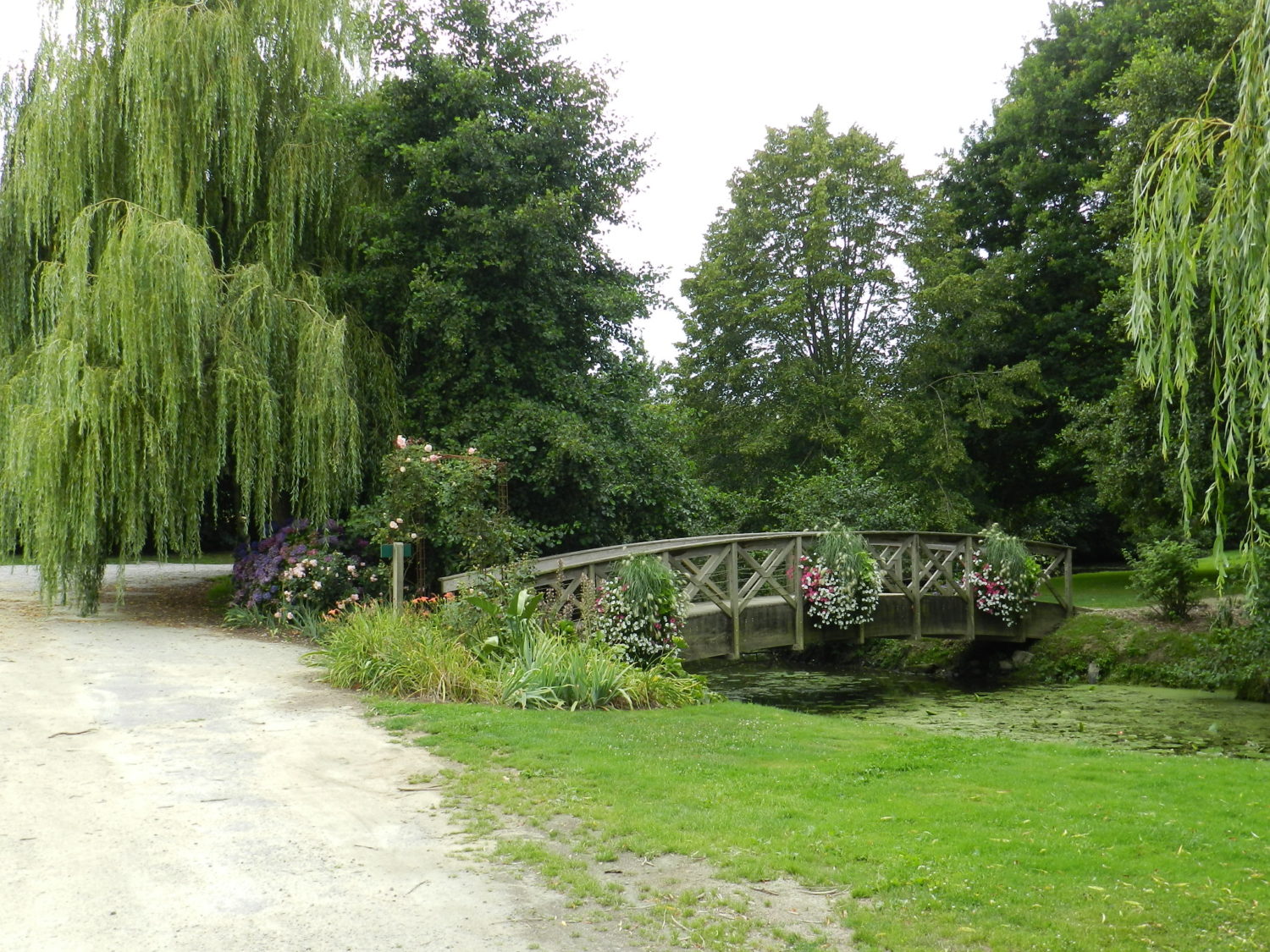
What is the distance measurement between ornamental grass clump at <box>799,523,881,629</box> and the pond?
3.70 feet

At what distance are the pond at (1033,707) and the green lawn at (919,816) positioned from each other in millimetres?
1915

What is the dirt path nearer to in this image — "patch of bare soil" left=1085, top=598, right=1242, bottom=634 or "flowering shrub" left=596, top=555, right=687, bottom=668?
"flowering shrub" left=596, top=555, right=687, bottom=668

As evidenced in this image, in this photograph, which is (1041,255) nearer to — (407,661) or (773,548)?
(773,548)

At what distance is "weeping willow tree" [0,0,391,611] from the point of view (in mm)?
11695

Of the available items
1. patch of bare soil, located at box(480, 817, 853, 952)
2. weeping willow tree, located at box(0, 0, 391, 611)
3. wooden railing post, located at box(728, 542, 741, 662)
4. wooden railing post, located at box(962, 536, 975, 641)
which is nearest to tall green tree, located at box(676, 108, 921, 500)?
wooden railing post, located at box(962, 536, 975, 641)

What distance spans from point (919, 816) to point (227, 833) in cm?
360

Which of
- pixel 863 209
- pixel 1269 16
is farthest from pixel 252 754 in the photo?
pixel 863 209

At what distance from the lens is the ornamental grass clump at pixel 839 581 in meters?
13.8

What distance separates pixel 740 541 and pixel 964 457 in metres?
9.60

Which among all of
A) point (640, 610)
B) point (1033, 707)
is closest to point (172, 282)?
point (640, 610)

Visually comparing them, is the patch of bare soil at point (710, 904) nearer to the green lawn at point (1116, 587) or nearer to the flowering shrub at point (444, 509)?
the flowering shrub at point (444, 509)

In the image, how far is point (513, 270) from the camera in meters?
14.3

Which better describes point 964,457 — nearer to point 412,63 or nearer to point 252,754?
point 412,63

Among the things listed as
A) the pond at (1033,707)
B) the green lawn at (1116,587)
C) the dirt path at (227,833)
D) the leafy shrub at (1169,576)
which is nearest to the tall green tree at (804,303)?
the green lawn at (1116,587)
